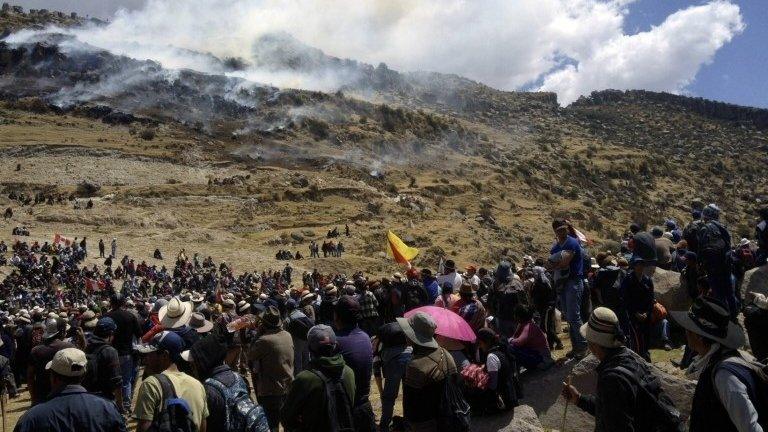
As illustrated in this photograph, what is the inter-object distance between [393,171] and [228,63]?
5788cm

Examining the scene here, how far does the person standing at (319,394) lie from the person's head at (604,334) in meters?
1.61

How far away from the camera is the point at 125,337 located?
A: 25.0 ft

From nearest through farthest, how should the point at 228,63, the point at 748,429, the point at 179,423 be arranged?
the point at 748,429
the point at 179,423
the point at 228,63

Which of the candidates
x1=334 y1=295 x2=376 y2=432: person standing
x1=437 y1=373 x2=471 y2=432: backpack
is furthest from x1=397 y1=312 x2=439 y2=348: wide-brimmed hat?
x1=334 y1=295 x2=376 y2=432: person standing

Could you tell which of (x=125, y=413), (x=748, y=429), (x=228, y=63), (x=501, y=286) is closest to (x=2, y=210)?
(x=125, y=413)

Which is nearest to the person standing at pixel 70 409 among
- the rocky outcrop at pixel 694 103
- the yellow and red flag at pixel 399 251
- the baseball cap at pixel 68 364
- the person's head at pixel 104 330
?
the baseball cap at pixel 68 364

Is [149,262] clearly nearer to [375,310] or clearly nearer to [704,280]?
[375,310]

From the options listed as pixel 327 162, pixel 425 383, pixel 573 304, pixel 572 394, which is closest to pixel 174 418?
pixel 425 383

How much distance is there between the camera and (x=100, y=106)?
78.5 metres

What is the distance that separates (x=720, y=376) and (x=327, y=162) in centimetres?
6651

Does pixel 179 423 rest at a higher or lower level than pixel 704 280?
lower

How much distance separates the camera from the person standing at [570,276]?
6673 mm

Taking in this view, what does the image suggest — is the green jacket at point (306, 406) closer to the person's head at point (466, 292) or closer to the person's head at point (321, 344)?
the person's head at point (321, 344)

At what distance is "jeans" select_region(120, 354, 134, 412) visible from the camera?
7.86 metres
